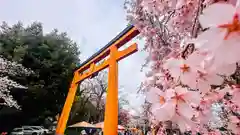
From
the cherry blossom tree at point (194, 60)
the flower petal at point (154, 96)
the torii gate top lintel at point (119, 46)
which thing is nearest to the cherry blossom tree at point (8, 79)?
the torii gate top lintel at point (119, 46)

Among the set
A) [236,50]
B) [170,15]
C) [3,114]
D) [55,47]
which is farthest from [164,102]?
[55,47]

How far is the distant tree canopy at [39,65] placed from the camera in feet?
35.1

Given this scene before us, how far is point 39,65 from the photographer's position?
1133 cm

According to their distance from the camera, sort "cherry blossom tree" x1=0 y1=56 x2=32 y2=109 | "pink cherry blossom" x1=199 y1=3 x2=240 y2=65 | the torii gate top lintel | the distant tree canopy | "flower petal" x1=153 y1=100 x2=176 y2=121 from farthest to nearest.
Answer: the distant tree canopy < "cherry blossom tree" x1=0 y1=56 x2=32 y2=109 < the torii gate top lintel < "flower petal" x1=153 y1=100 x2=176 y2=121 < "pink cherry blossom" x1=199 y1=3 x2=240 y2=65

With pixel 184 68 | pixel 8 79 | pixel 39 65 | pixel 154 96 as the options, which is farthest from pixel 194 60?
pixel 39 65

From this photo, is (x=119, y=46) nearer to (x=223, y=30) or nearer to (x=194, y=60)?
(x=194, y=60)

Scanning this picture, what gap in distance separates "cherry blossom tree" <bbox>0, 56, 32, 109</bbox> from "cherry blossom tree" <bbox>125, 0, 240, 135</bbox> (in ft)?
32.1

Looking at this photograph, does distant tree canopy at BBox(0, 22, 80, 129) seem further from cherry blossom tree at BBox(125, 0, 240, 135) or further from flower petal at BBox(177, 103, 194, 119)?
flower petal at BBox(177, 103, 194, 119)

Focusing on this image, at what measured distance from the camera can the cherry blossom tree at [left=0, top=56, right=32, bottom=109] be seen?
9648mm

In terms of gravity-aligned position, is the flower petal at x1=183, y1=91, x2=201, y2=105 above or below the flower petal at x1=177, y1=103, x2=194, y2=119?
above

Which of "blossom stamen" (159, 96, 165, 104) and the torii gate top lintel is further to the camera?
the torii gate top lintel

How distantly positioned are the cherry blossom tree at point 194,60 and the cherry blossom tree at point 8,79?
32.1 ft

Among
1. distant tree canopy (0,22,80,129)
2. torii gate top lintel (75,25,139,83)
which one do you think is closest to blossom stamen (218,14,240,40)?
torii gate top lintel (75,25,139,83)

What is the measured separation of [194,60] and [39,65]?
11.6 metres
